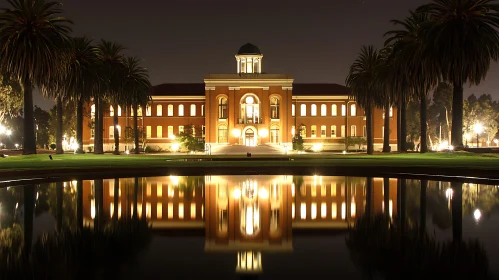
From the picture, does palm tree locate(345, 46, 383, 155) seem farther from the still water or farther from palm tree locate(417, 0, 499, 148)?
the still water

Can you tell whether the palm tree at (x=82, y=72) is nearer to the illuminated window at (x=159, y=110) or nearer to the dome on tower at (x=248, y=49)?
the dome on tower at (x=248, y=49)

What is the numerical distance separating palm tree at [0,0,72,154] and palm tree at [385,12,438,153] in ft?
102

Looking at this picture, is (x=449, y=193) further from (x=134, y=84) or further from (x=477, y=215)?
(x=134, y=84)

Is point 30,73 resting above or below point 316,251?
above

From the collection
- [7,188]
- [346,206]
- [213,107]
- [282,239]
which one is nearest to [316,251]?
[282,239]

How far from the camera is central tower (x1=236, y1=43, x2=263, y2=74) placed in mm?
86062

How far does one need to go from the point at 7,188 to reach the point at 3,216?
932 cm

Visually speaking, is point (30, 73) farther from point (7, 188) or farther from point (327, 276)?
point (327, 276)

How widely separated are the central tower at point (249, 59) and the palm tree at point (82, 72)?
3547cm

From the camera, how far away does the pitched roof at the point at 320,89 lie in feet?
308

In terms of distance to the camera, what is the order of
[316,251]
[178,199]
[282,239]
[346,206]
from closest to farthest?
1. [316,251]
2. [282,239]
3. [346,206]
4. [178,199]

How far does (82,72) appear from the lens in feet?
170

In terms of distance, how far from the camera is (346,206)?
53.1 ft

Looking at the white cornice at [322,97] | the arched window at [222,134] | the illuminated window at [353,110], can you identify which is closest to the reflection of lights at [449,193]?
the arched window at [222,134]
